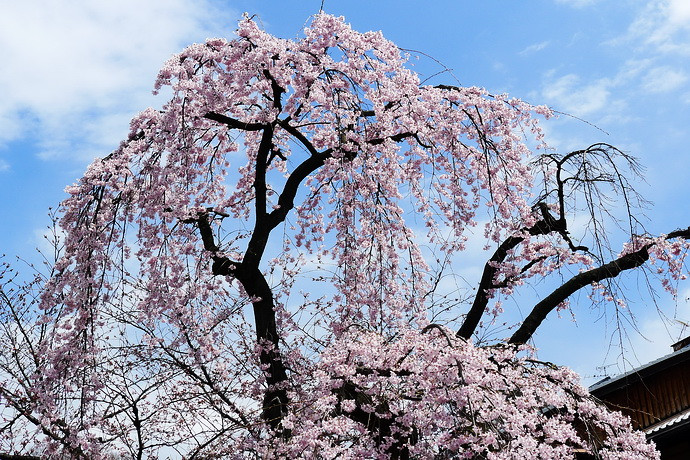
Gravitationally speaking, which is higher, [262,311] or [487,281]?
[487,281]

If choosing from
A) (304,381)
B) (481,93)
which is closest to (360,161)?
(481,93)

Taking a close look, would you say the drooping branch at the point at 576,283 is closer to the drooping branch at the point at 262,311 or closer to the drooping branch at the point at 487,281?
the drooping branch at the point at 487,281

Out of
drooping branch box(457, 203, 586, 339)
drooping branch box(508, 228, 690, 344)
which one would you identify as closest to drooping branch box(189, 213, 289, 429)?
drooping branch box(457, 203, 586, 339)

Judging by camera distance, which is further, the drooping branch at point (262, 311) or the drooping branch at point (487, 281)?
the drooping branch at point (487, 281)

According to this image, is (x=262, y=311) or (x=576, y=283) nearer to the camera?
(x=262, y=311)

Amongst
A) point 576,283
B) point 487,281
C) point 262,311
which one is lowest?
point 262,311

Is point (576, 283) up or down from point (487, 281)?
down

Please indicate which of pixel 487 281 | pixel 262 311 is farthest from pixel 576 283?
pixel 262 311

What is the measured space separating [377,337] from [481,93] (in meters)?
3.28

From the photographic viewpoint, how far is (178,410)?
884 cm

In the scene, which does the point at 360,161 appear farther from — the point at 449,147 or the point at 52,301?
the point at 52,301

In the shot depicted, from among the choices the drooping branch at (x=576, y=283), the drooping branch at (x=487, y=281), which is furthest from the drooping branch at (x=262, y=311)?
the drooping branch at (x=576, y=283)

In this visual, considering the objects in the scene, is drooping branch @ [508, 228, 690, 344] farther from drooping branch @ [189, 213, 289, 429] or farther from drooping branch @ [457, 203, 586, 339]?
drooping branch @ [189, 213, 289, 429]

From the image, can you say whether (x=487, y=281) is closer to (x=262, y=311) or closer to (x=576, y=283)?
(x=576, y=283)
